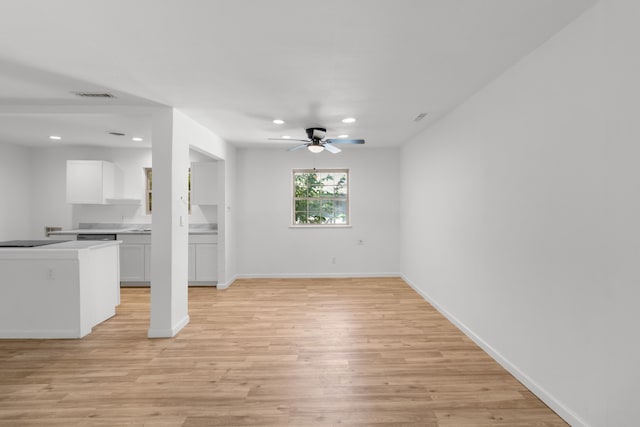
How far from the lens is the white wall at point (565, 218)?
161 centimetres

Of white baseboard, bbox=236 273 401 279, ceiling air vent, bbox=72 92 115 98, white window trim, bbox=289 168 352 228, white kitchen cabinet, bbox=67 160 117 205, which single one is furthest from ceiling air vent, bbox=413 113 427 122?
white kitchen cabinet, bbox=67 160 117 205

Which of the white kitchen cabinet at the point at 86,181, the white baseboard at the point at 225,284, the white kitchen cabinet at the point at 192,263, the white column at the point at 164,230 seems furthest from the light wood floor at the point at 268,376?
the white kitchen cabinet at the point at 86,181

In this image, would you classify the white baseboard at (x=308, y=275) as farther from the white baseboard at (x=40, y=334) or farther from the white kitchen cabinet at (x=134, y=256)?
the white baseboard at (x=40, y=334)

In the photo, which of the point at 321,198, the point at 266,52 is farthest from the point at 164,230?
the point at 321,198

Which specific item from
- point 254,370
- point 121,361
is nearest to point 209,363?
point 254,370

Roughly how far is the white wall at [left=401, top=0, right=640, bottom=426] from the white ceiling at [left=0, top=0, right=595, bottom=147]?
238mm

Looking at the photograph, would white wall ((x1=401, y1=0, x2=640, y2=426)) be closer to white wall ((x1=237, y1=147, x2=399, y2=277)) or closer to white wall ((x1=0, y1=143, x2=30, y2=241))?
white wall ((x1=237, y1=147, x2=399, y2=277))

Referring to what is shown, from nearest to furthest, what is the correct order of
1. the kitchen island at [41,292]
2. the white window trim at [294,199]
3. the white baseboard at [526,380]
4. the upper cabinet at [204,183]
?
the white baseboard at [526,380]
the kitchen island at [41,292]
the upper cabinet at [204,183]
the white window trim at [294,199]

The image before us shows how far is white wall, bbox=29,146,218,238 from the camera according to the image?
6.04 meters

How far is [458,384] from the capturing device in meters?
2.41

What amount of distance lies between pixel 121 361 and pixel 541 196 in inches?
144

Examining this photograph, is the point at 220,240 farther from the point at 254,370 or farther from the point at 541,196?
the point at 541,196

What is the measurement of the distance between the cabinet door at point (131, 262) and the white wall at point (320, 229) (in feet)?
5.45

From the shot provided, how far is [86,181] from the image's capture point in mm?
5711
